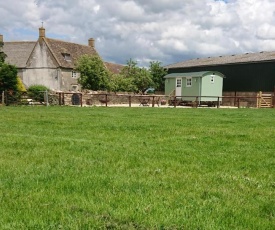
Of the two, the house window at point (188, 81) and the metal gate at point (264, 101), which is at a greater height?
the house window at point (188, 81)

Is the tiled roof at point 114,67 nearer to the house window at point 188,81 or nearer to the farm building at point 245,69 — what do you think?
the farm building at point 245,69

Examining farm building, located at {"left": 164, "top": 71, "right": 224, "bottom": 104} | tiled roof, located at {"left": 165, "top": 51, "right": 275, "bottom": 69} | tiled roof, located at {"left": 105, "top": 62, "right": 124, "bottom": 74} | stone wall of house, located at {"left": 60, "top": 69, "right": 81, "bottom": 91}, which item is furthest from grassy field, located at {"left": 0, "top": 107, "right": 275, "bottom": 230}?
tiled roof, located at {"left": 105, "top": 62, "right": 124, "bottom": 74}

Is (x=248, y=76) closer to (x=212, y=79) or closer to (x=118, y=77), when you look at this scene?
(x=212, y=79)

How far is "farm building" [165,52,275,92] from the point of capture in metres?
37.6

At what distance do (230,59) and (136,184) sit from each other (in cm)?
4137

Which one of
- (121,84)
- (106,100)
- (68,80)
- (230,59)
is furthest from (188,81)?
(68,80)

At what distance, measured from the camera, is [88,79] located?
4053 centimetres

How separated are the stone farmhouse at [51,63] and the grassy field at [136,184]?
136 ft

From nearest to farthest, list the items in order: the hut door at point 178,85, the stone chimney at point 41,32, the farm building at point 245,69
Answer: the farm building at point 245,69 < the hut door at point 178,85 < the stone chimney at point 41,32

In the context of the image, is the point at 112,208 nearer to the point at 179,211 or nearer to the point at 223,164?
the point at 179,211

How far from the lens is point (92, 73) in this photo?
40.1 m

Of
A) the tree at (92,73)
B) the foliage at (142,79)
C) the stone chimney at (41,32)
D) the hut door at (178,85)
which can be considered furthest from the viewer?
the foliage at (142,79)

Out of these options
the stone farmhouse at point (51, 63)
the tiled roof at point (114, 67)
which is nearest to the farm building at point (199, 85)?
the stone farmhouse at point (51, 63)

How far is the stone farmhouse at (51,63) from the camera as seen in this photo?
48375 mm
